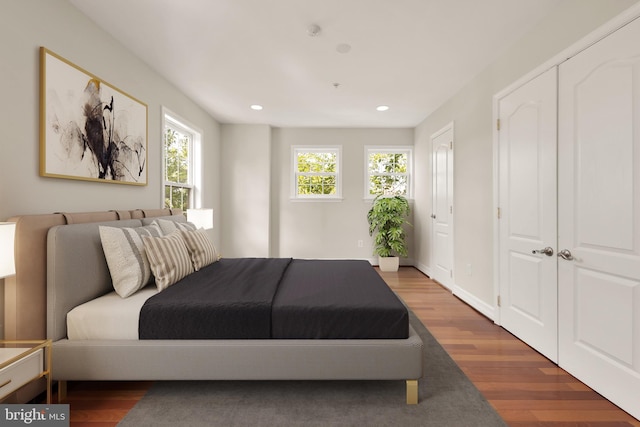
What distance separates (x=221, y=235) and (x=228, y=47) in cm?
323

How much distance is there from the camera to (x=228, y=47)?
2574 mm

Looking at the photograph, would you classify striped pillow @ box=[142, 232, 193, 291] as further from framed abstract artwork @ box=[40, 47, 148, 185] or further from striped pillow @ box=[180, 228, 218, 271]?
framed abstract artwork @ box=[40, 47, 148, 185]

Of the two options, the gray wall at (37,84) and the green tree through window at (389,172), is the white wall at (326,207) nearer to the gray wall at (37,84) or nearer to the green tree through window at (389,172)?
the green tree through window at (389,172)

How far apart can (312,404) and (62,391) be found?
1.44 metres

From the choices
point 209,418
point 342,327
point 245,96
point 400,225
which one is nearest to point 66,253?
point 209,418

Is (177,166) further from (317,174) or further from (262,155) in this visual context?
(317,174)

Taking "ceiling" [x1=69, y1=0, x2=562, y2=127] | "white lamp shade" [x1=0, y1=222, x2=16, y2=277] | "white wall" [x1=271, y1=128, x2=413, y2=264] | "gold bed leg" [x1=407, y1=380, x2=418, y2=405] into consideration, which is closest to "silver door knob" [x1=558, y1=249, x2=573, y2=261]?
"gold bed leg" [x1=407, y1=380, x2=418, y2=405]

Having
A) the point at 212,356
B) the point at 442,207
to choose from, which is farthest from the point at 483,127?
the point at 212,356

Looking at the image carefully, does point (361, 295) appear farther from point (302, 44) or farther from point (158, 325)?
point (302, 44)

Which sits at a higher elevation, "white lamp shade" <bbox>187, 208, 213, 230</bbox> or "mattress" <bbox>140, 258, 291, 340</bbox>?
"white lamp shade" <bbox>187, 208, 213, 230</bbox>

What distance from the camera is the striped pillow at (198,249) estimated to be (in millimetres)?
2465

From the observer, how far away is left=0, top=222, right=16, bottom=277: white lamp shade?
1306mm

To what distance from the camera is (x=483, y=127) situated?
302 cm

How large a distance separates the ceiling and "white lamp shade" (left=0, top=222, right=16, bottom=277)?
1708 mm
